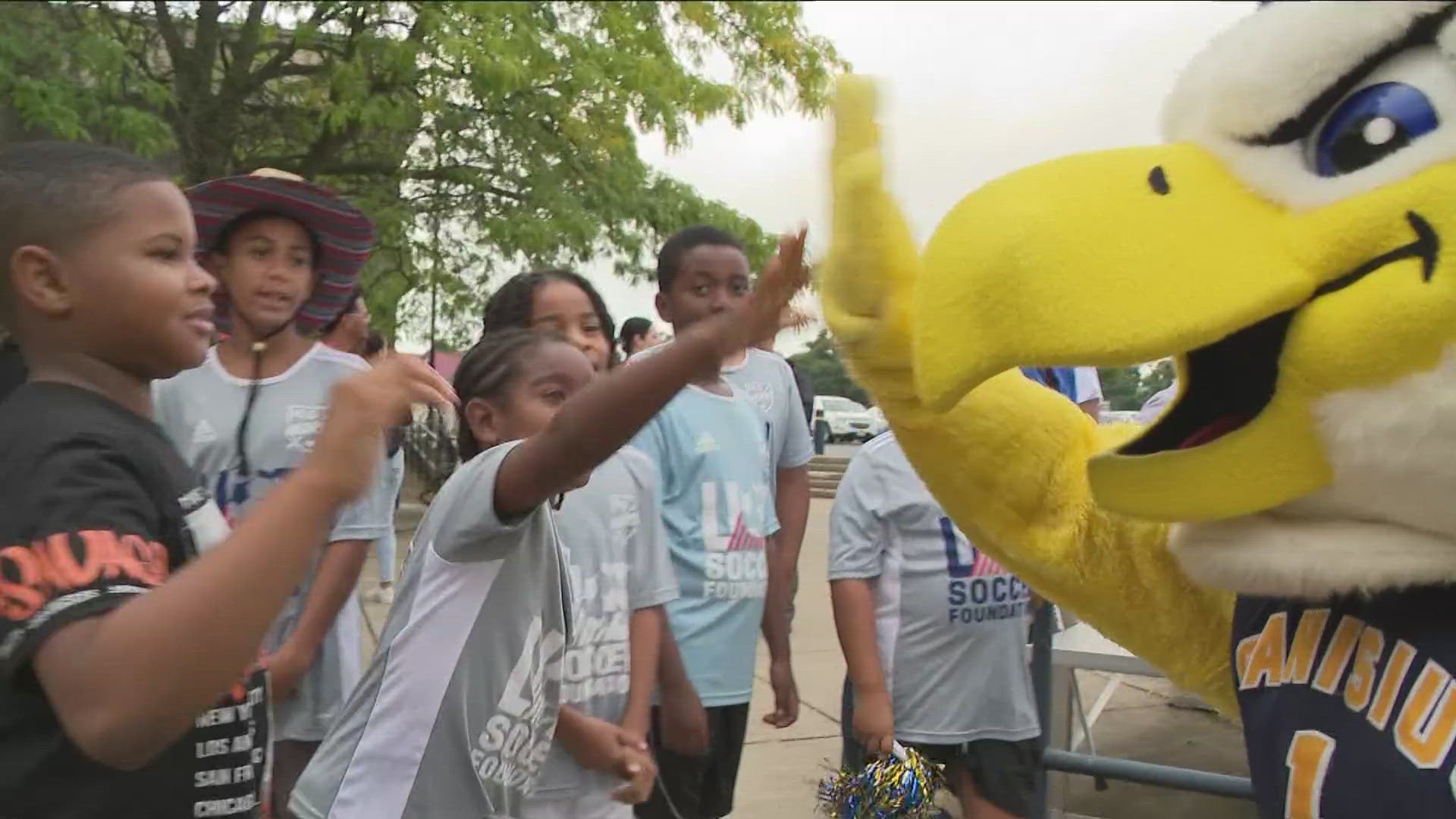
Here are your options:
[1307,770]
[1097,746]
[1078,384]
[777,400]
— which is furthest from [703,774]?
[1097,746]

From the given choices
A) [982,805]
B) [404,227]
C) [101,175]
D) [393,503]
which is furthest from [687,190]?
[101,175]

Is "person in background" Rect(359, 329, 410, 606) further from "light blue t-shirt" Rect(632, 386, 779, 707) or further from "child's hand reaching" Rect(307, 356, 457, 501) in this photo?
"light blue t-shirt" Rect(632, 386, 779, 707)

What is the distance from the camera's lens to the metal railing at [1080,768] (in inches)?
100

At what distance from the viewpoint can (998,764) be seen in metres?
2.84

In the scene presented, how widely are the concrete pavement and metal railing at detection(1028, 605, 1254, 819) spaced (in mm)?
1496

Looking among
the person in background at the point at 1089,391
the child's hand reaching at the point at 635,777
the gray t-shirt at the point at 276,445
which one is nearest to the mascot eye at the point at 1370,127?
the person in background at the point at 1089,391

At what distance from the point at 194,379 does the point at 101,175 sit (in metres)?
1.32

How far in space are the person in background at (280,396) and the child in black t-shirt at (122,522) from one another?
1101mm

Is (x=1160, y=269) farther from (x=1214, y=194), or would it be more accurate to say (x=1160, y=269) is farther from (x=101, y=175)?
(x=101, y=175)

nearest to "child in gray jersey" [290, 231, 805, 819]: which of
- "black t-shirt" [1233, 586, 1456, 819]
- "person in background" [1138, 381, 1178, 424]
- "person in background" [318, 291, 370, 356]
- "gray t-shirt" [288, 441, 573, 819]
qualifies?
"gray t-shirt" [288, 441, 573, 819]

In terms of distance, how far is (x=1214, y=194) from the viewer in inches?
49.4

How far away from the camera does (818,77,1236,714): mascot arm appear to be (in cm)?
160

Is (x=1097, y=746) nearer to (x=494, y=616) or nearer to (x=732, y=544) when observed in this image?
(x=732, y=544)

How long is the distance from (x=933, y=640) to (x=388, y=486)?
149 centimetres
